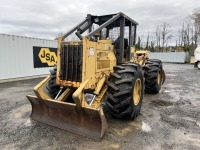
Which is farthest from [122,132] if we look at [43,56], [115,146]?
[43,56]

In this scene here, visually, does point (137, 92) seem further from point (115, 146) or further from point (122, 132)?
point (115, 146)

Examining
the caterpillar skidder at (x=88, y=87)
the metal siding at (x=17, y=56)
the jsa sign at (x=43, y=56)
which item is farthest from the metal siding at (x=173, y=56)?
the caterpillar skidder at (x=88, y=87)

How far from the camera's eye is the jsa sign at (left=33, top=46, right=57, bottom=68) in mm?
13074

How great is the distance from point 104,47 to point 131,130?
6.74ft

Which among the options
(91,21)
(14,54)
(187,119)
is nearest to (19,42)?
(14,54)

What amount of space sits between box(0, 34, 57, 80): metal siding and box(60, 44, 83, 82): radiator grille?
770cm

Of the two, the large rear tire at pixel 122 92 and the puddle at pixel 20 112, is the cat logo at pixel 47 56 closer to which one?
the puddle at pixel 20 112

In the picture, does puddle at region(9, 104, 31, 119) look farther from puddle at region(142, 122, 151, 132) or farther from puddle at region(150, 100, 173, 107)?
puddle at region(150, 100, 173, 107)

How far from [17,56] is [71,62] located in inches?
334

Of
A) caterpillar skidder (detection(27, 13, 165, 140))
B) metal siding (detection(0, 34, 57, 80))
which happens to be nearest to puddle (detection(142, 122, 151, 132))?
caterpillar skidder (detection(27, 13, 165, 140))

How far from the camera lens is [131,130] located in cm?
452

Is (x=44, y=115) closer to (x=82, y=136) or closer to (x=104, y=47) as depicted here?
(x=82, y=136)

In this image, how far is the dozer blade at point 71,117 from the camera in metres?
3.94

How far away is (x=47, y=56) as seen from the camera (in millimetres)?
13852
